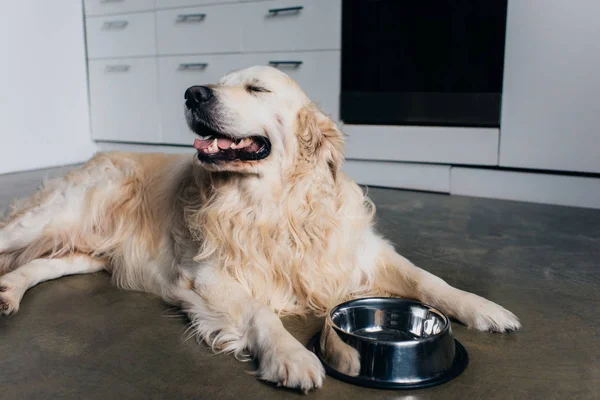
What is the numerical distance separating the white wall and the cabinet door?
10.6 feet

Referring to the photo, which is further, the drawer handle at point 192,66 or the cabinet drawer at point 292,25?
the drawer handle at point 192,66

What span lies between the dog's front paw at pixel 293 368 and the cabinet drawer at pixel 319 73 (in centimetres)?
252

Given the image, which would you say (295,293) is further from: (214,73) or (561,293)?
(214,73)

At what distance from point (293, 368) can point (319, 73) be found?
108 inches

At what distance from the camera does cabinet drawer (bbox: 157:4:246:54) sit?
403 centimetres

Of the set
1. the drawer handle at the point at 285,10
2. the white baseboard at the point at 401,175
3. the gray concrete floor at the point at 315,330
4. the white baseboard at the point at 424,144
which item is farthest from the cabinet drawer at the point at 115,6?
the gray concrete floor at the point at 315,330

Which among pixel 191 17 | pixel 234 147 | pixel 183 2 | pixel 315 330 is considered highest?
pixel 183 2

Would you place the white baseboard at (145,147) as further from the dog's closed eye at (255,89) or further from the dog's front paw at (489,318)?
the dog's front paw at (489,318)

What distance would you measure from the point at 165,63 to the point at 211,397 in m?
3.55

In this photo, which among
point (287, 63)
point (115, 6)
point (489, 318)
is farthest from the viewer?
point (115, 6)

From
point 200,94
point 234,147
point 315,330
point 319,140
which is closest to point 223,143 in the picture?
point 234,147

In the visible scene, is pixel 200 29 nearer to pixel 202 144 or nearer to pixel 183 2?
pixel 183 2

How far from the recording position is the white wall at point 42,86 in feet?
13.4

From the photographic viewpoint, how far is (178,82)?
4332 millimetres
